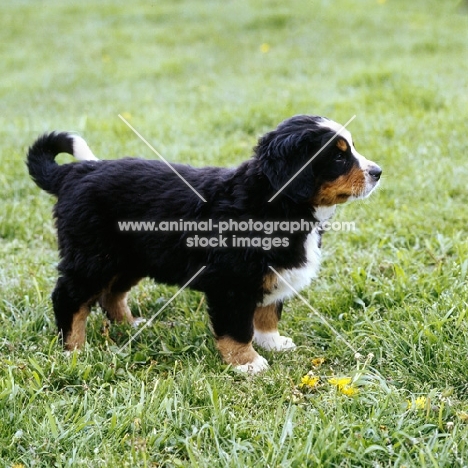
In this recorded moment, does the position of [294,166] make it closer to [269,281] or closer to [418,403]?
[269,281]

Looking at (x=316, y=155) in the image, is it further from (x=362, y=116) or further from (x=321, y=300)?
(x=362, y=116)

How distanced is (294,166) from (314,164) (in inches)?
4.0

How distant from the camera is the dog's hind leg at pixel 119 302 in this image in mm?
3404

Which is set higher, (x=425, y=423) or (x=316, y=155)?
(x=316, y=155)

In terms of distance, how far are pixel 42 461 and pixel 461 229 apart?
2993 millimetres

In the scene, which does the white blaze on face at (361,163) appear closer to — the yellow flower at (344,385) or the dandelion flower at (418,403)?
the yellow flower at (344,385)

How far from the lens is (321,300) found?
11.3 feet

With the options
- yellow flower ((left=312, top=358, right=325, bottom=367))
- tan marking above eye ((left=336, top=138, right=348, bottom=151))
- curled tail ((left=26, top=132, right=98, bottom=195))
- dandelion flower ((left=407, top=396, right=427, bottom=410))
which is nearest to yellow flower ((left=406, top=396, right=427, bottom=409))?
dandelion flower ((left=407, top=396, right=427, bottom=410))

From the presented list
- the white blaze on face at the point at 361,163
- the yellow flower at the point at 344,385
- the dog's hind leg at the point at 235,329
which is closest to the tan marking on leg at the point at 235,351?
the dog's hind leg at the point at 235,329

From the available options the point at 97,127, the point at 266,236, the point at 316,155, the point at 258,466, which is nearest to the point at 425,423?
the point at 258,466

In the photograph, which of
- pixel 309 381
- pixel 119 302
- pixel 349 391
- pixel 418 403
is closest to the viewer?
pixel 418 403

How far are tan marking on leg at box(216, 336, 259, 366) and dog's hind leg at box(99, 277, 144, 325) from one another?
0.67 m

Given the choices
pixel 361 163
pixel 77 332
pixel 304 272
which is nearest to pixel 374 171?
pixel 361 163

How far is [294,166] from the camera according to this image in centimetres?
282
